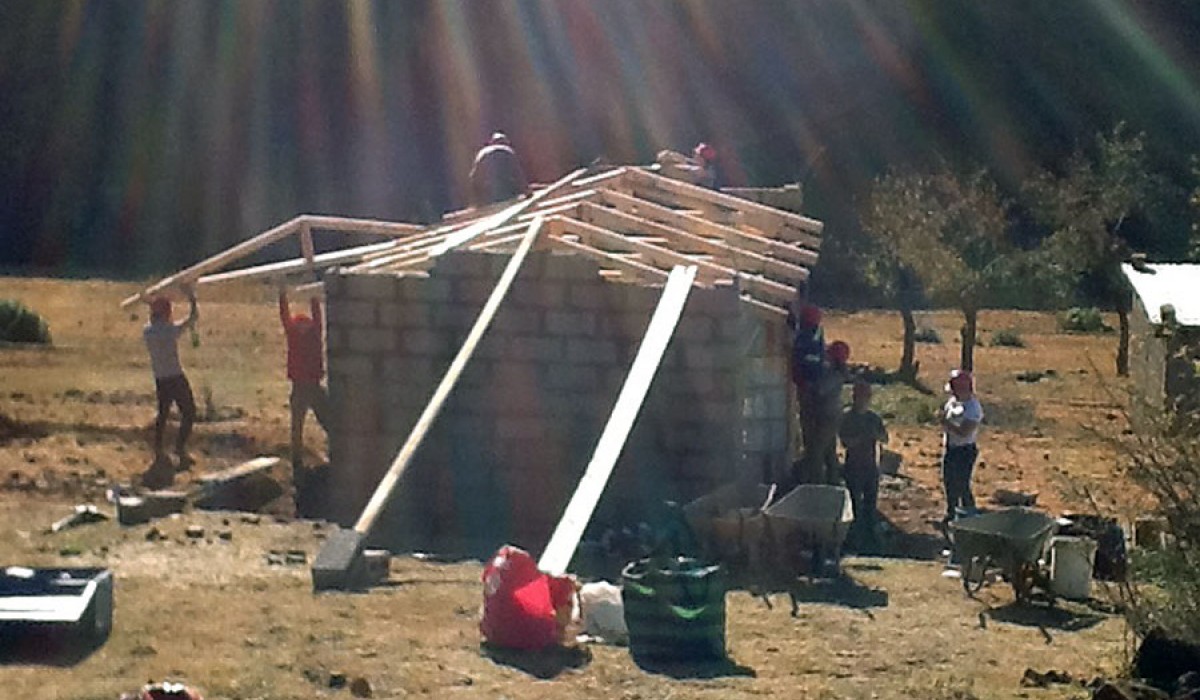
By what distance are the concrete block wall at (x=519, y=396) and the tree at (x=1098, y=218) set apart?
1115 cm

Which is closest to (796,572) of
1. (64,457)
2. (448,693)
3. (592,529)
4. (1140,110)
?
(592,529)

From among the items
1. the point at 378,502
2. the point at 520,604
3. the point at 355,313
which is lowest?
the point at 520,604

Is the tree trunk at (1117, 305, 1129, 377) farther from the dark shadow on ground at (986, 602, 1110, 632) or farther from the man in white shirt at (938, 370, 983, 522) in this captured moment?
the dark shadow on ground at (986, 602, 1110, 632)

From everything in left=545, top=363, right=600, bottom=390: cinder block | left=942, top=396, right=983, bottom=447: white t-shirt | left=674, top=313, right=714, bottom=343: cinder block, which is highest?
left=674, top=313, right=714, bottom=343: cinder block

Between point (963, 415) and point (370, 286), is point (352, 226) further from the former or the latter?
point (963, 415)

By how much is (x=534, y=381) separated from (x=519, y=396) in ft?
0.51

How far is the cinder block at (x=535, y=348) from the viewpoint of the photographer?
12.6 m

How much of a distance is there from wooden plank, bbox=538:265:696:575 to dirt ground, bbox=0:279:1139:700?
22.7 inches

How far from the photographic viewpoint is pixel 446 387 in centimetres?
1141

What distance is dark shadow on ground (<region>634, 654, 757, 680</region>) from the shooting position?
28.3 ft

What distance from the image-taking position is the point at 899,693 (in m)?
8.38

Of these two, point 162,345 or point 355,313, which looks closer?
point 355,313

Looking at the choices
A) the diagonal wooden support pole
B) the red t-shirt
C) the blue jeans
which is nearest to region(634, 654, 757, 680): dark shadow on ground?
the diagonal wooden support pole

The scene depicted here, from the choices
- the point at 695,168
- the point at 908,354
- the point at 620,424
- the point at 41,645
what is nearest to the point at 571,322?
the point at 620,424
